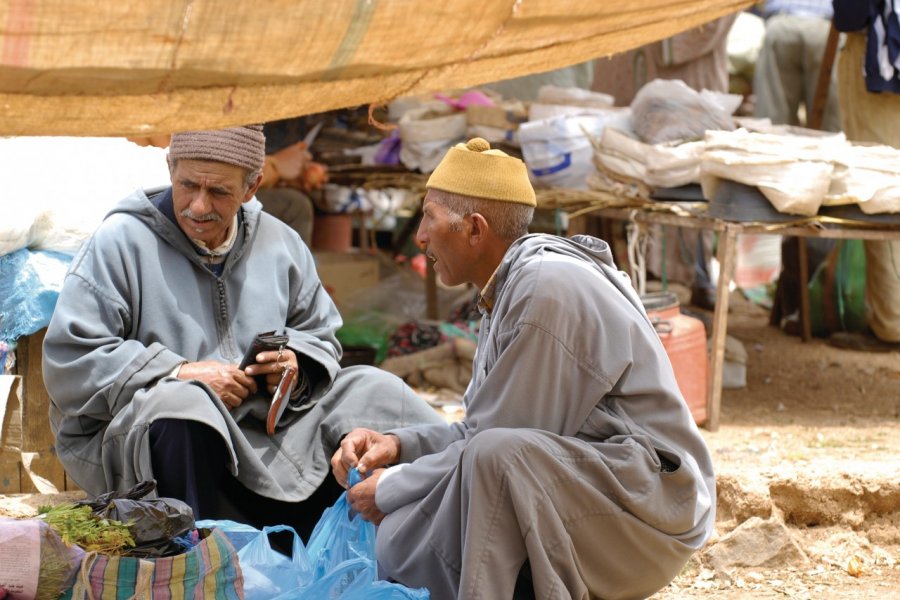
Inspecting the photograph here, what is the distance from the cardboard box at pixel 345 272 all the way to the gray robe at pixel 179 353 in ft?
14.0

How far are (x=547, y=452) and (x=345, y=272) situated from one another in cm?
592

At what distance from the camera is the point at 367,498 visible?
3.30 m

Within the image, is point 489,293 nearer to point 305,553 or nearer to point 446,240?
point 446,240

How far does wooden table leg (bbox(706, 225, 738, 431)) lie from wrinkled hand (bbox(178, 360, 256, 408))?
2.90 meters

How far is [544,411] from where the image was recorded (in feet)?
9.93

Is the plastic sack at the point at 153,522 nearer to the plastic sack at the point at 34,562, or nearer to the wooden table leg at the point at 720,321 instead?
the plastic sack at the point at 34,562

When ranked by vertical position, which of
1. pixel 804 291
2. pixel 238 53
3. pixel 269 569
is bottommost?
pixel 804 291

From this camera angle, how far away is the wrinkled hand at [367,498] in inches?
130

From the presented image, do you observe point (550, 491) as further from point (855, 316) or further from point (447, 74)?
point (855, 316)

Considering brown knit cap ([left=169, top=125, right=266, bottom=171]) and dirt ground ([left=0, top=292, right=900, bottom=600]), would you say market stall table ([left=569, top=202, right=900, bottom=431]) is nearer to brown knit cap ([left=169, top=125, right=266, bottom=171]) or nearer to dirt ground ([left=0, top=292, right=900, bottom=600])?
dirt ground ([left=0, top=292, right=900, bottom=600])

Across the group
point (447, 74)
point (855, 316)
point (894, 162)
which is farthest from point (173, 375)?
point (855, 316)

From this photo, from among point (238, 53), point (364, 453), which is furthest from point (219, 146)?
point (238, 53)

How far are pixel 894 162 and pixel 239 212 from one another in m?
3.42

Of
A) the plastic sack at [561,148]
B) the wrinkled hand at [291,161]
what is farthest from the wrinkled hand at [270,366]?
the wrinkled hand at [291,161]
